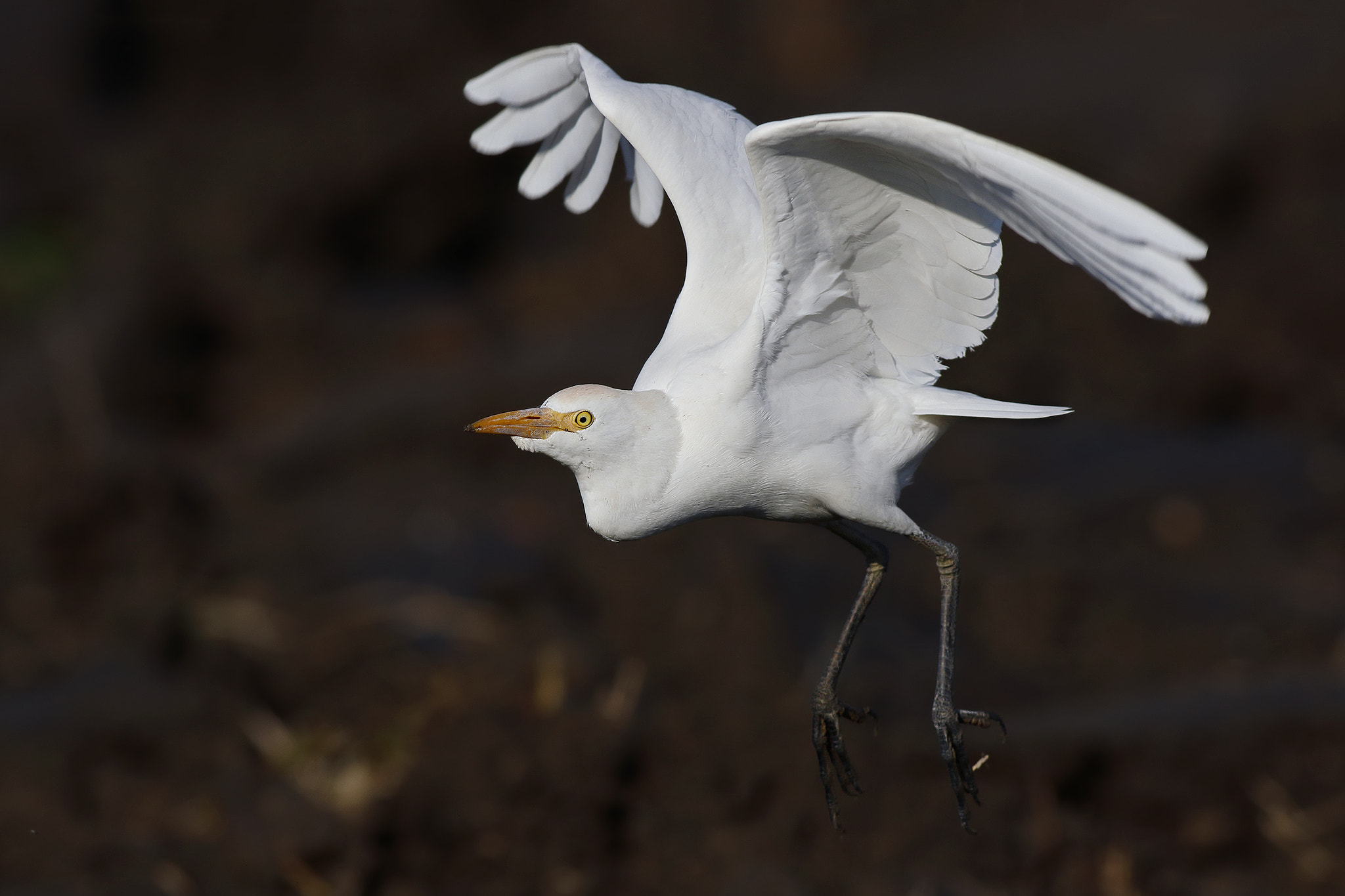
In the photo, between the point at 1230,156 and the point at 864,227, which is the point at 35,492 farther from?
the point at 1230,156

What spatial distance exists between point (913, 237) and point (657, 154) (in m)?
1.00

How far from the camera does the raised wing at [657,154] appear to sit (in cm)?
406

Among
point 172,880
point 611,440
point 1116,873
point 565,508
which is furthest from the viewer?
point 565,508

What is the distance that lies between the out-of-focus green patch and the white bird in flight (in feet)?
31.1

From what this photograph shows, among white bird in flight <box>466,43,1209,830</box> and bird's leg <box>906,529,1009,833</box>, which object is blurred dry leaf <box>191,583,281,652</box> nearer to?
white bird in flight <box>466,43,1209,830</box>

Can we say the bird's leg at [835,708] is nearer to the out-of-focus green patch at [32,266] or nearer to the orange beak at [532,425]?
the orange beak at [532,425]

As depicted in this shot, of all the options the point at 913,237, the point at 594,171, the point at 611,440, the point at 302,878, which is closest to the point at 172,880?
the point at 302,878

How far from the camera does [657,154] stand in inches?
165

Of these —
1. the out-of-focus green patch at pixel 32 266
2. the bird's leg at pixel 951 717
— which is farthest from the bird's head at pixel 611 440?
the out-of-focus green patch at pixel 32 266

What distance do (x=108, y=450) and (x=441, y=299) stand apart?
3238 mm

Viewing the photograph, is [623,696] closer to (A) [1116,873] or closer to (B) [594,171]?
(A) [1116,873]

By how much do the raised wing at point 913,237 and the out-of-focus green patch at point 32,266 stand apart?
33.5 feet

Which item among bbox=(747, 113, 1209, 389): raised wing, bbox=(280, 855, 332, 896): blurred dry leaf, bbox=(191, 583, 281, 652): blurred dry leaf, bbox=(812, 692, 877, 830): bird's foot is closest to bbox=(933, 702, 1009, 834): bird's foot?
bbox=(812, 692, 877, 830): bird's foot

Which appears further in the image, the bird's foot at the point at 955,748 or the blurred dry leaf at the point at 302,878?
the blurred dry leaf at the point at 302,878
